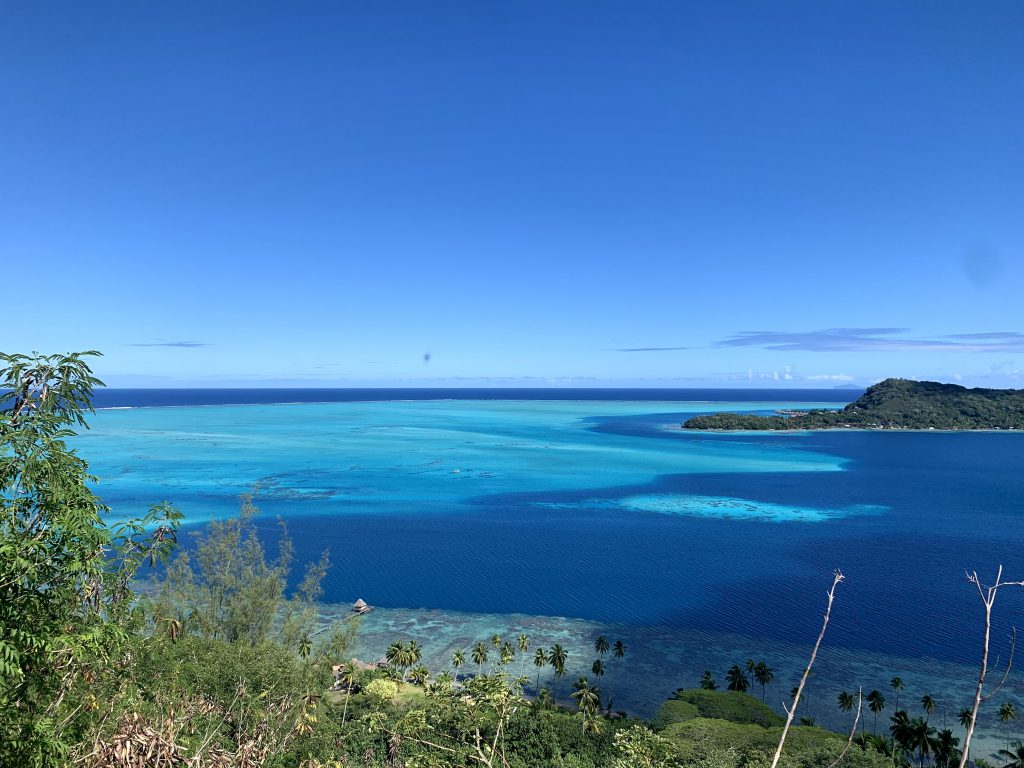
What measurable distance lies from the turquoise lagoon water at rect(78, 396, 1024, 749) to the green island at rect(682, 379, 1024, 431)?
47.0 m

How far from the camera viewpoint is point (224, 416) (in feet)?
593

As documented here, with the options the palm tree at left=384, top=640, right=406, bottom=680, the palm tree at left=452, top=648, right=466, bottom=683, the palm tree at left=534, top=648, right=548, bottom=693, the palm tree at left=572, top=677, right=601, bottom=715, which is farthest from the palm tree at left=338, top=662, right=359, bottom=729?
the palm tree at left=572, top=677, right=601, bottom=715

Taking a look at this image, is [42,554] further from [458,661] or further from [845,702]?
[845,702]

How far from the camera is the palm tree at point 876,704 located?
89.6ft

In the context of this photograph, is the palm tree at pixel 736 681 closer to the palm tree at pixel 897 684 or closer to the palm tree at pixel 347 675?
the palm tree at pixel 897 684

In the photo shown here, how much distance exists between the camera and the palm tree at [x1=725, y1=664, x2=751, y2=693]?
2967cm

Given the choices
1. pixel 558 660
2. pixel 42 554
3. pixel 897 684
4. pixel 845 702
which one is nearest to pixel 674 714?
pixel 558 660

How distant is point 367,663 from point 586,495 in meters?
43.6

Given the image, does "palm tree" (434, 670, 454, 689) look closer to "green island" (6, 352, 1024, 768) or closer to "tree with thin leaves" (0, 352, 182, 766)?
"green island" (6, 352, 1024, 768)

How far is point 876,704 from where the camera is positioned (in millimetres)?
27406

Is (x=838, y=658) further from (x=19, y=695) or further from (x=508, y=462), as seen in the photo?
(x=508, y=462)

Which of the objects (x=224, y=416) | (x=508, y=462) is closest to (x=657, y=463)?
(x=508, y=462)

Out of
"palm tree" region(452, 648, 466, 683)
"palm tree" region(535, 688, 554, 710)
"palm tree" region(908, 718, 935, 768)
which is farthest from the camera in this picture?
"palm tree" region(452, 648, 466, 683)

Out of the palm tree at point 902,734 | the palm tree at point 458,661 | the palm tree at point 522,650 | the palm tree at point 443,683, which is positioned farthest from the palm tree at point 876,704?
the palm tree at point 443,683
